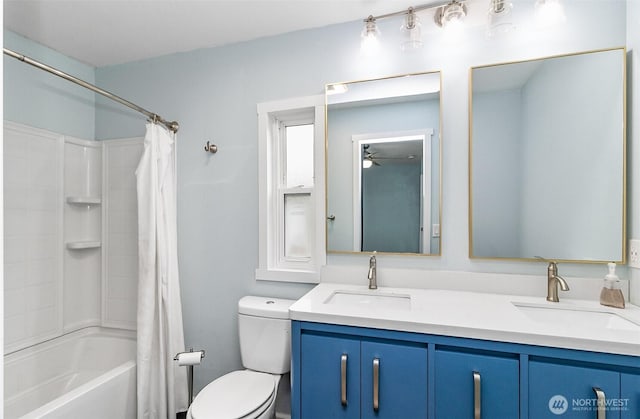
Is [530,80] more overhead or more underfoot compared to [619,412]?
more overhead

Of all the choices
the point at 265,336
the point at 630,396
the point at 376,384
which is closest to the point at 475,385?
the point at 376,384

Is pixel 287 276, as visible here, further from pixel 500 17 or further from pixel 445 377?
pixel 500 17

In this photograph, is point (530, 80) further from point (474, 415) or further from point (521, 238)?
point (474, 415)

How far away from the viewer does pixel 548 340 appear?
104cm

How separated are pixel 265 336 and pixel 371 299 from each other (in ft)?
1.97

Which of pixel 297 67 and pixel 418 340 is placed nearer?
pixel 418 340

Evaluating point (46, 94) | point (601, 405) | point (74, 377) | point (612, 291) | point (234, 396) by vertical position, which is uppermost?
point (46, 94)

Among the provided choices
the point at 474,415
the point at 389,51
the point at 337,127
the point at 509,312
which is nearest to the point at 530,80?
the point at 389,51

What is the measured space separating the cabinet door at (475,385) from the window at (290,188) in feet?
2.76

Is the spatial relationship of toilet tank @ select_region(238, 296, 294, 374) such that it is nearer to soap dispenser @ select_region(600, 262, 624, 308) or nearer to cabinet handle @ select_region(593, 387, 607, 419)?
cabinet handle @ select_region(593, 387, 607, 419)

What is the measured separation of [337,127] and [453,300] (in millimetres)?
1049

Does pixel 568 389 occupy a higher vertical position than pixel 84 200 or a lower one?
lower

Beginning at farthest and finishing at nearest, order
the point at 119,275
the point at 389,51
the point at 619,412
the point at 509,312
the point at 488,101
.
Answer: the point at 119,275
the point at 389,51
the point at 488,101
the point at 509,312
the point at 619,412

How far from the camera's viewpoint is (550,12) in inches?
54.1
